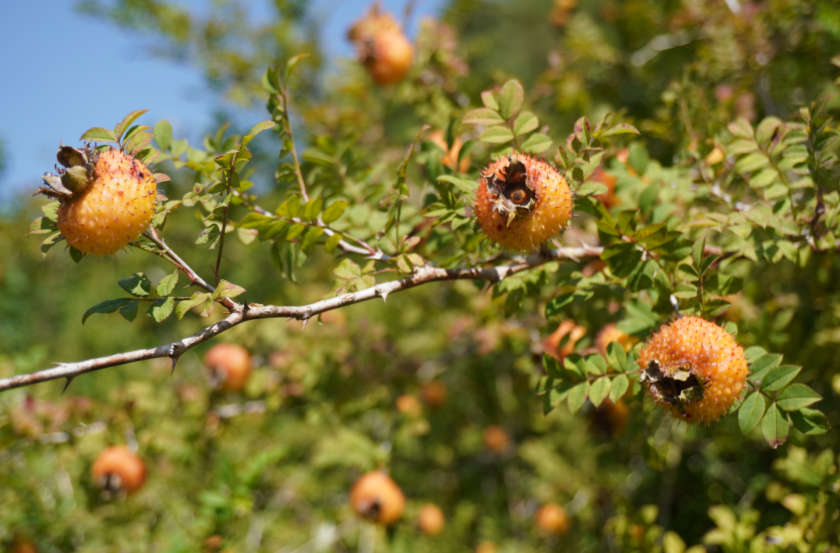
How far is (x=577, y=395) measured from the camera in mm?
1318

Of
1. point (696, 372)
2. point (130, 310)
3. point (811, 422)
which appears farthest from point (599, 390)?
point (130, 310)

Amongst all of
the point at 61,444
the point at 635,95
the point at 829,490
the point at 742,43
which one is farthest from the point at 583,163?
the point at 635,95

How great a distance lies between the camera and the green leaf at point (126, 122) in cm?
122

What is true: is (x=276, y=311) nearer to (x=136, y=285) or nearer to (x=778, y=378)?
(x=136, y=285)

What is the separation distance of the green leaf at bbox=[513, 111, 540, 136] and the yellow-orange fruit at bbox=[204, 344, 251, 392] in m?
2.08

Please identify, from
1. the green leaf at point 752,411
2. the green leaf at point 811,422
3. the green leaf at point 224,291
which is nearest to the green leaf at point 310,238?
the green leaf at point 224,291

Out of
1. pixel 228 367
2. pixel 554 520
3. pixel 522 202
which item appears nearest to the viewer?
pixel 522 202

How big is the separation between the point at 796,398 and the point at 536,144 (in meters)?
0.87

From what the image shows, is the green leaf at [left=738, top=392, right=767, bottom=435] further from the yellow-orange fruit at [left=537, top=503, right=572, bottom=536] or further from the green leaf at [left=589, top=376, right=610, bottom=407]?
the yellow-orange fruit at [left=537, top=503, right=572, bottom=536]

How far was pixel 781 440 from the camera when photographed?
120 cm

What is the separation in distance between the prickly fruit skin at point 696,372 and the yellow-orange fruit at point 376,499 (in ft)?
5.81

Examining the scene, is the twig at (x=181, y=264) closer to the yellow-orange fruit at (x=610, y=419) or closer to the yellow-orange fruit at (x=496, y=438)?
the yellow-orange fruit at (x=610, y=419)

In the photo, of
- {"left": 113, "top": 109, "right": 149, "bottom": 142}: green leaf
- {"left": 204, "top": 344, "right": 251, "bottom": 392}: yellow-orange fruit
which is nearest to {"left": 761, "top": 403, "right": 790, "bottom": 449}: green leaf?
{"left": 113, "top": 109, "right": 149, "bottom": 142}: green leaf

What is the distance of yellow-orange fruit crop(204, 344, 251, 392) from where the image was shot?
2.79 meters
